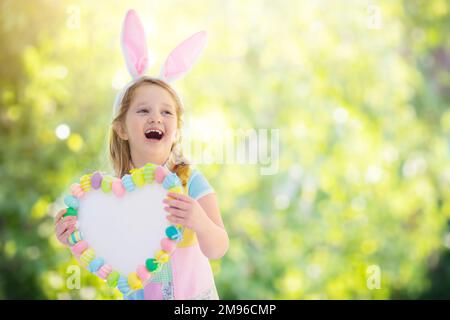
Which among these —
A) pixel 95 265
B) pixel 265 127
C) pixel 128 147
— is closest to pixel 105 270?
pixel 95 265

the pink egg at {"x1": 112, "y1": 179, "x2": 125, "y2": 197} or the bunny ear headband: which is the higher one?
the bunny ear headband

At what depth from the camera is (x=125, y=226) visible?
116 cm

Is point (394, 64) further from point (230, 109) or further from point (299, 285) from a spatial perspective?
point (299, 285)

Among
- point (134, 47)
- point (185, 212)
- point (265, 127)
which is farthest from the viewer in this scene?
point (265, 127)

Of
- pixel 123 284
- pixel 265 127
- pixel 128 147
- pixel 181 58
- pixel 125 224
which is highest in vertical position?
pixel 265 127

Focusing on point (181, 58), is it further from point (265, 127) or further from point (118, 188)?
point (265, 127)

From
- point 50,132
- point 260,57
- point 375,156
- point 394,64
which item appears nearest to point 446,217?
point 375,156

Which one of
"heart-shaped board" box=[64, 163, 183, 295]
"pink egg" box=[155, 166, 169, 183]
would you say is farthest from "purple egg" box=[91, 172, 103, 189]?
"pink egg" box=[155, 166, 169, 183]

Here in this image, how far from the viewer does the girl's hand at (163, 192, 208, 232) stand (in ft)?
3.69

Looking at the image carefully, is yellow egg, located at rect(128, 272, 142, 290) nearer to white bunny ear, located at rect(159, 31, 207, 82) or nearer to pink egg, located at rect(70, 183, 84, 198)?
pink egg, located at rect(70, 183, 84, 198)

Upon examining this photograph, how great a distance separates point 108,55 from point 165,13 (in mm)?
255

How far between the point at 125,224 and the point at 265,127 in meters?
1.37
